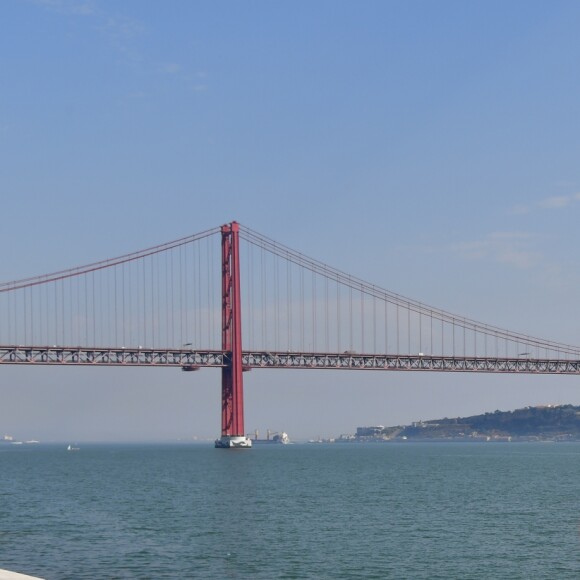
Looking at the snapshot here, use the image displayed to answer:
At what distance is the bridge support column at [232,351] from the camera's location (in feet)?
363

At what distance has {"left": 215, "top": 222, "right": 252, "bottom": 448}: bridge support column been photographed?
111 metres

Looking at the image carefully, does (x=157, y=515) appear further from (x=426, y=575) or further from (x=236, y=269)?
(x=236, y=269)

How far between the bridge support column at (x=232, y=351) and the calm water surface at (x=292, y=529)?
3803cm

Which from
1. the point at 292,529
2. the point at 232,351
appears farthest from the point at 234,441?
the point at 292,529

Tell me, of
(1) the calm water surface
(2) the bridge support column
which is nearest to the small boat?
Result: (2) the bridge support column

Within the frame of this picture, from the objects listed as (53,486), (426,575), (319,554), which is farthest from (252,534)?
(53,486)

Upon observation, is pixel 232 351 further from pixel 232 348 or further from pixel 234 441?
pixel 234 441

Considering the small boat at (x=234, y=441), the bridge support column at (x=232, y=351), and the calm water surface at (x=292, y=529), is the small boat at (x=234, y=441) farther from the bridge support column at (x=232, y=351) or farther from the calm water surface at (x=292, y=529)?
the calm water surface at (x=292, y=529)

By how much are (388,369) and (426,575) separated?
308 ft

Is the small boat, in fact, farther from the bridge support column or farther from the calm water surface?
the calm water surface

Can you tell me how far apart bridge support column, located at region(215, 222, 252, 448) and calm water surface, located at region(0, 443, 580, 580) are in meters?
38.0

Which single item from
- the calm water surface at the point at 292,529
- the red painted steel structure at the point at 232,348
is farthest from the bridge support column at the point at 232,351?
the calm water surface at the point at 292,529

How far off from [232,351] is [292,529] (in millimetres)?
69874

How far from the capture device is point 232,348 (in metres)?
112
